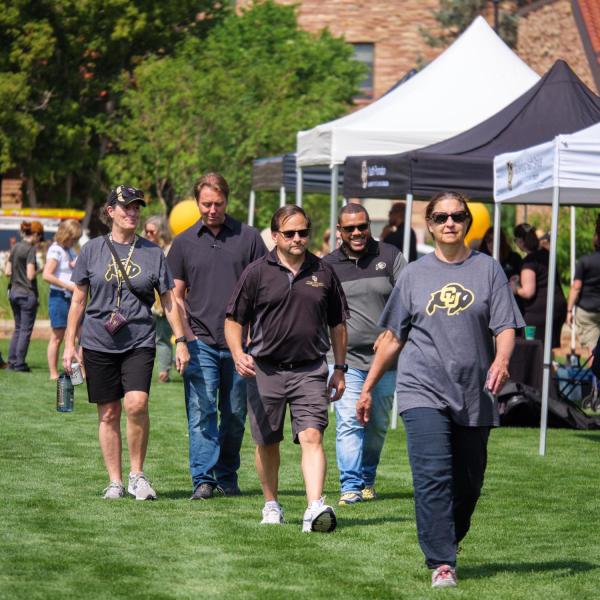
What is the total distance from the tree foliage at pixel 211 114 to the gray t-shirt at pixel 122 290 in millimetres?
30713

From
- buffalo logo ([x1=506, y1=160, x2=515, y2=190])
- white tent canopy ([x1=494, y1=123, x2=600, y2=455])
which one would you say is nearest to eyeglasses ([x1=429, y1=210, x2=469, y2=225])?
white tent canopy ([x1=494, y1=123, x2=600, y2=455])

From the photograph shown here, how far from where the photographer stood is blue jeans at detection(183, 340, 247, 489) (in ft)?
31.8

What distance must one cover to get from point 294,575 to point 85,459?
4.68 metres

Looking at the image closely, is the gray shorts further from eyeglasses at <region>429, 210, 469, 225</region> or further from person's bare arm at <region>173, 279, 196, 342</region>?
eyeglasses at <region>429, 210, 469, 225</region>

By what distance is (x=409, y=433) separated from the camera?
7148 millimetres

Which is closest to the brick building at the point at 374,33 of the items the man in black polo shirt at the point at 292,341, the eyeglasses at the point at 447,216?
the man in black polo shirt at the point at 292,341

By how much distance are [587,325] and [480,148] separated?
2919mm

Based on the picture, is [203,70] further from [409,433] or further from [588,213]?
[409,433]

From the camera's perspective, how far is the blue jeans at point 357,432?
9.93m

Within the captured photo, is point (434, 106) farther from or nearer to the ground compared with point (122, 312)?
farther from the ground

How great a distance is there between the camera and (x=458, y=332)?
23.2 ft

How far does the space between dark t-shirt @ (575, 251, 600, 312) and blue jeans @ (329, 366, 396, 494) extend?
6.36 m

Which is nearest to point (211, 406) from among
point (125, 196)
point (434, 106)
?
point (125, 196)

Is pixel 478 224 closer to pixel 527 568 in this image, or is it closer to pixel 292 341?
pixel 292 341
